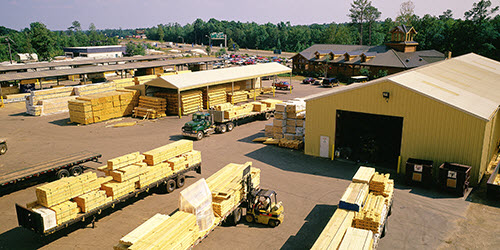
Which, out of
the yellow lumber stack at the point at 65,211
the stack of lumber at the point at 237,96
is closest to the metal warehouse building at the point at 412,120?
the yellow lumber stack at the point at 65,211

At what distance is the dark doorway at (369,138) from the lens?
25219 millimetres

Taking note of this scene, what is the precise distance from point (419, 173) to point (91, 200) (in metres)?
17.2

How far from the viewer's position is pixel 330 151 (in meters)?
25.6

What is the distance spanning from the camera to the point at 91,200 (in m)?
16.0

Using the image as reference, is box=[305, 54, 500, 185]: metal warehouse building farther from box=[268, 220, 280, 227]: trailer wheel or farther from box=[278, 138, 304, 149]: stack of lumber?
box=[268, 220, 280, 227]: trailer wheel

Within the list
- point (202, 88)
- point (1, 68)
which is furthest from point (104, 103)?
point (1, 68)

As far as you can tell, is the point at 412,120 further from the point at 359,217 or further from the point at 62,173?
the point at 62,173

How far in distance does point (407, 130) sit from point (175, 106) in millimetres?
24495

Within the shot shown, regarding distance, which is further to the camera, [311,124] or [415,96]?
[311,124]

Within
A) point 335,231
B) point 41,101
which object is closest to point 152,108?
point 41,101

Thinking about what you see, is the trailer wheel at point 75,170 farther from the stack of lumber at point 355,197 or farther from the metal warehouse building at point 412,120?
the stack of lumber at point 355,197

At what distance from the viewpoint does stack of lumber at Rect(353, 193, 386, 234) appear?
1396 cm

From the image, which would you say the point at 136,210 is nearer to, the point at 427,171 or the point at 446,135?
the point at 427,171

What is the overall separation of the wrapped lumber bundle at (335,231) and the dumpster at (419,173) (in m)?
8.11
